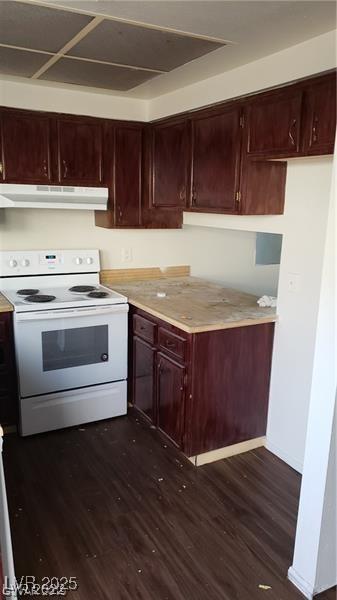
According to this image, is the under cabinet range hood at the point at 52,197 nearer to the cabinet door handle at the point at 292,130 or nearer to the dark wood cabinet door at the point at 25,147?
the dark wood cabinet door at the point at 25,147

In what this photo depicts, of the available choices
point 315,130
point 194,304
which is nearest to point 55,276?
point 194,304

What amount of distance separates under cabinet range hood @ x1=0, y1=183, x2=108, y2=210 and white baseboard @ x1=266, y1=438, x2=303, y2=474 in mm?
1997

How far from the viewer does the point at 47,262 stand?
347 centimetres

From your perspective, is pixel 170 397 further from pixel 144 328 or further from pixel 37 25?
pixel 37 25

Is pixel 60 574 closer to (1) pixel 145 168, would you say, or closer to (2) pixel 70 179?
(2) pixel 70 179

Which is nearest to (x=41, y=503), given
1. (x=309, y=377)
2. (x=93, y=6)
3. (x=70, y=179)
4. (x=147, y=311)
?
(x=147, y=311)

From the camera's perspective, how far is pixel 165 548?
84.0 inches

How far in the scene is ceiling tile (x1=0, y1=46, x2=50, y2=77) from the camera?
8.06ft

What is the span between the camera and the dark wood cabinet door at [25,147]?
3.02 m

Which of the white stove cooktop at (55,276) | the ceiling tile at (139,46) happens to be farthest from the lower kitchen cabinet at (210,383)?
the ceiling tile at (139,46)

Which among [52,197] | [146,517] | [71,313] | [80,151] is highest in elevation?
[80,151]

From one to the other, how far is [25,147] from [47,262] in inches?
32.8

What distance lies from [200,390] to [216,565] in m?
0.92

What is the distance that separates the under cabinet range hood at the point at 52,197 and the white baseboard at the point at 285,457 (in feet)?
6.55
